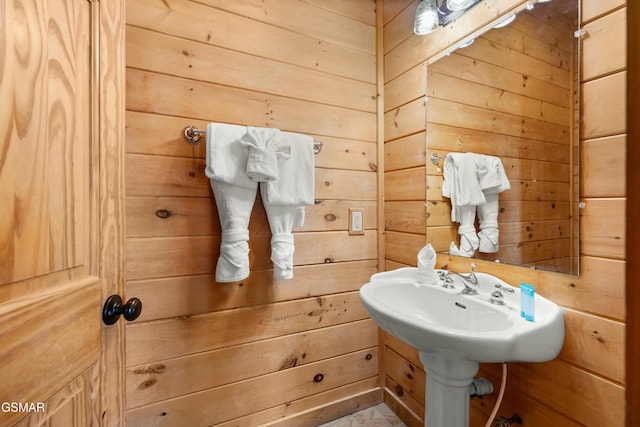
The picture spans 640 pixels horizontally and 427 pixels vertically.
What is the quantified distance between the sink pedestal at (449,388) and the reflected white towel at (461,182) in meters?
0.57

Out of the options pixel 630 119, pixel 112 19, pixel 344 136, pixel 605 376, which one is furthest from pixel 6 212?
pixel 605 376

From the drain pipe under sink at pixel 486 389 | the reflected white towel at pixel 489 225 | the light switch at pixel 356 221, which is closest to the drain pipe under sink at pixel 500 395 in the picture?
the drain pipe under sink at pixel 486 389

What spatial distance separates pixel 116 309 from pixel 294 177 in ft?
2.43

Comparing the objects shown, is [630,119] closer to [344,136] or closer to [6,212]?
[6,212]

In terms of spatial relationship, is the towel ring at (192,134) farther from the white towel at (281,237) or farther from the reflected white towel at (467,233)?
the reflected white towel at (467,233)

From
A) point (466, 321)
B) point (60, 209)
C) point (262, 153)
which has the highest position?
point (262, 153)

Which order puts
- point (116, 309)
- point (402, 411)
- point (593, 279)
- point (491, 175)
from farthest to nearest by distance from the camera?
point (402, 411) → point (491, 175) → point (593, 279) → point (116, 309)

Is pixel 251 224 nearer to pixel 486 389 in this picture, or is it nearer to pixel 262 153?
pixel 262 153

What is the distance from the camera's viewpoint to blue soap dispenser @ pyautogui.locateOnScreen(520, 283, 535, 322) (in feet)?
2.38

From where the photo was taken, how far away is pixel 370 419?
133 centimetres

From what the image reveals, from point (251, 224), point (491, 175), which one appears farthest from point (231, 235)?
point (491, 175)

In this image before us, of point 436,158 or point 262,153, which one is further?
point 436,158

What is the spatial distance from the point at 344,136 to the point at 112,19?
3.18 ft

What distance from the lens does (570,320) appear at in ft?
2.44
